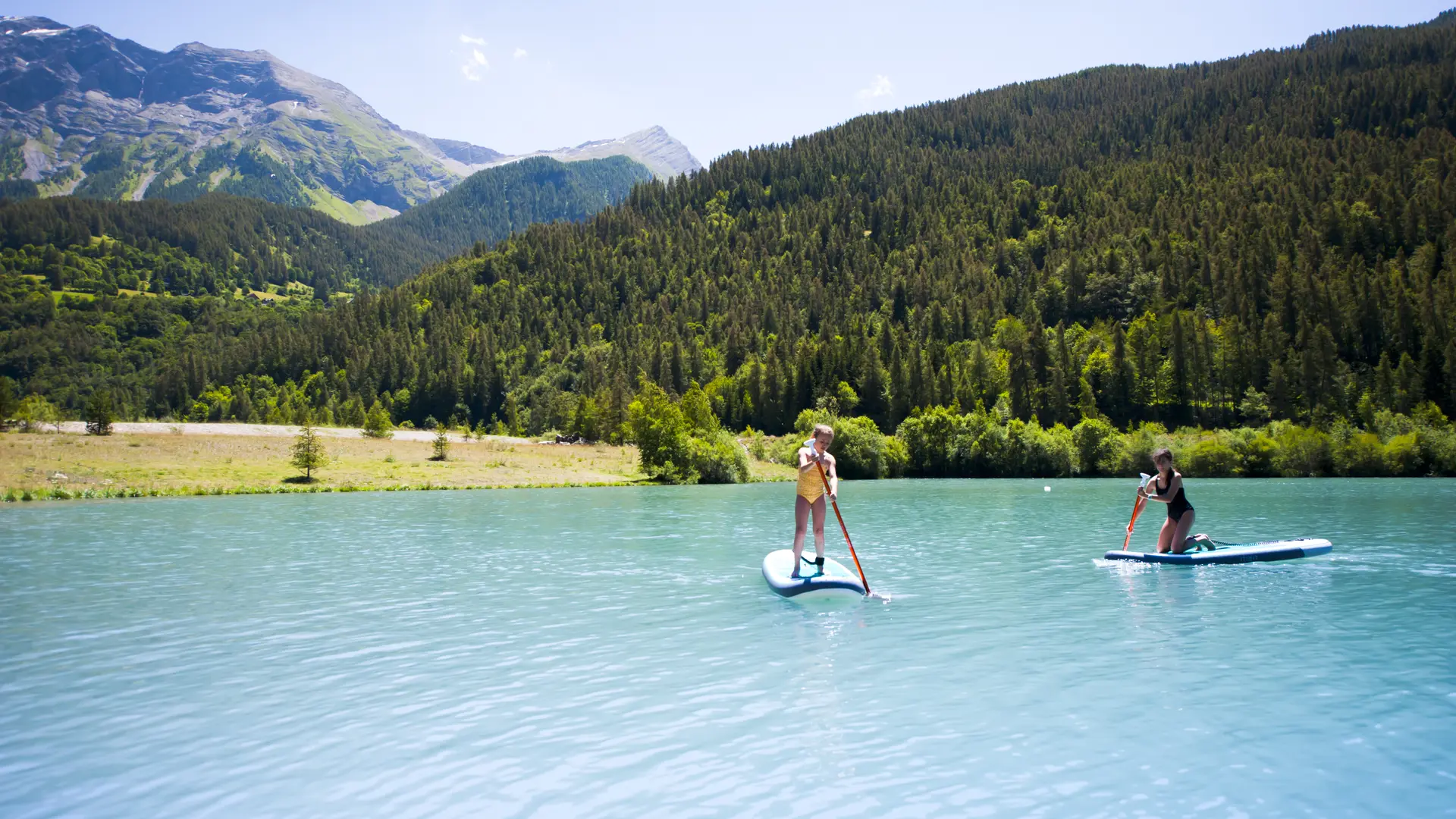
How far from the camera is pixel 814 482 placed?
848 inches

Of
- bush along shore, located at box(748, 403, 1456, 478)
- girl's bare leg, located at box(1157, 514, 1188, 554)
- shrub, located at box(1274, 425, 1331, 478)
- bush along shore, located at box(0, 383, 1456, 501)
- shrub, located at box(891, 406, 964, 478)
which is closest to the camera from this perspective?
girl's bare leg, located at box(1157, 514, 1188, 554)

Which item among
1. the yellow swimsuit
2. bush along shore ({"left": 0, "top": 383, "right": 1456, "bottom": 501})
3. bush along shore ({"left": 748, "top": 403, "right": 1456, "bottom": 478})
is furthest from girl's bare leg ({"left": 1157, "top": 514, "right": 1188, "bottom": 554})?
bush along shore ({"left": 748, "top": 403, "right": 1456, "bottom": 478})

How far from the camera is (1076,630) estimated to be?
19594mm

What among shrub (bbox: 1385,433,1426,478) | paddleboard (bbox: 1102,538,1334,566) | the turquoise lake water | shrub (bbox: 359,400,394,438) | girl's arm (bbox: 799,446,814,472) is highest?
shrub (bbox: 359,400,394,438)

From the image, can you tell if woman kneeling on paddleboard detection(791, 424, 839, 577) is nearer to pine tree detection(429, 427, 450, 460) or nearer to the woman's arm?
the woman's arm

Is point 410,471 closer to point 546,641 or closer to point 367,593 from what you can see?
point 367,593

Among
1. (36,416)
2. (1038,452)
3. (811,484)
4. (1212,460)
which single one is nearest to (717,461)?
(1038,452)

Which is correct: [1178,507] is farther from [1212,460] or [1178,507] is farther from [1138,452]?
[1138,452]

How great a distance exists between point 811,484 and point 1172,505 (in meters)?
14.5

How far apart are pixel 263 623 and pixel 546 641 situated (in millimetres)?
7629

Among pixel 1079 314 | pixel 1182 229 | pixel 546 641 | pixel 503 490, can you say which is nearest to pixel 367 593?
pixel 546 641

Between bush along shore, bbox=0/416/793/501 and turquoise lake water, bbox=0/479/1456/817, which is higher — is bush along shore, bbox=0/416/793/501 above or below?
above

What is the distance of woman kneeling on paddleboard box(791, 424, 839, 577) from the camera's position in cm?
2094

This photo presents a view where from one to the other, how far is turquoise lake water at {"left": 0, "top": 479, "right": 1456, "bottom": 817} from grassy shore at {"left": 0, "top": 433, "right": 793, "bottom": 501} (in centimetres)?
4810
